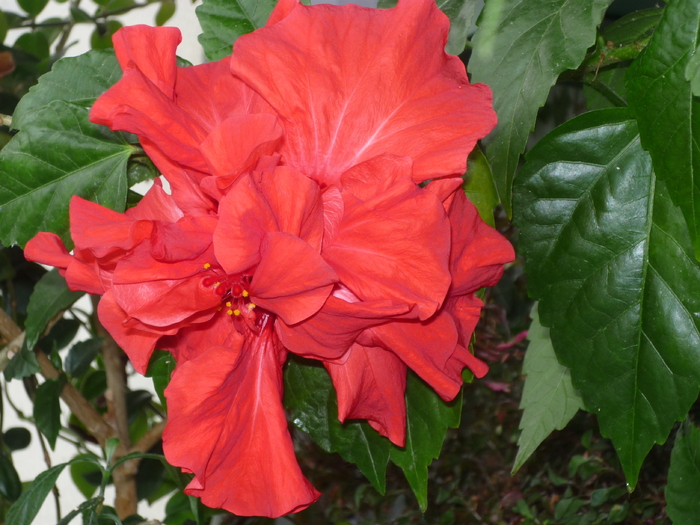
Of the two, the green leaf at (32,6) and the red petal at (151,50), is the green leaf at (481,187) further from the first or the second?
the green leaf at (32,6)

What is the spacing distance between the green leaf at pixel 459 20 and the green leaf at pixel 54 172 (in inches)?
8.2

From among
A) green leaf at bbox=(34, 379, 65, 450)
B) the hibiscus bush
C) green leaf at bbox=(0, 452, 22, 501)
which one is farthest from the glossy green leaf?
green leaf at bbox=(0, 452, 22, 501)

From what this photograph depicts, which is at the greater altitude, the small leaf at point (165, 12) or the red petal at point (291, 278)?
the red petal at point (291, 278)

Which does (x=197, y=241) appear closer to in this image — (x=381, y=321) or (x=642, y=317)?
(x=381, y=321)

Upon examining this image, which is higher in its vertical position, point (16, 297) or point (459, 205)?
point (459, 205)

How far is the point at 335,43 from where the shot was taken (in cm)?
31

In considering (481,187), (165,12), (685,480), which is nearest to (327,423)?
(481,187)

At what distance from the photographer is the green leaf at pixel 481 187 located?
0.39 meters

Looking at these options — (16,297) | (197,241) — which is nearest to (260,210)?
(197,241)

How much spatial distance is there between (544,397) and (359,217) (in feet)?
0.80

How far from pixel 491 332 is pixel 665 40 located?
724 mm

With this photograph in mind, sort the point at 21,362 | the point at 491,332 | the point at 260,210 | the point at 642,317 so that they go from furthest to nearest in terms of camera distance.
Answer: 1. the point at 491,332
2. the point at 21,362
3. the point at 642,317
4. the point at 260,210

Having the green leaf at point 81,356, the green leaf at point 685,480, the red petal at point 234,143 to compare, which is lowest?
the green leaf at point 81,356

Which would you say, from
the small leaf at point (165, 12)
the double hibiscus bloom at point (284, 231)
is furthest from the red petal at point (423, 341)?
the small leaf at point (165, 12)
